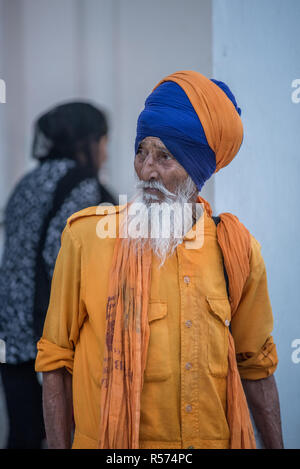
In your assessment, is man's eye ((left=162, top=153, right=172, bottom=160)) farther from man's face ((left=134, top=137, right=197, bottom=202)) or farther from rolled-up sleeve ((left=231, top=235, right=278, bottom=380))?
rolled-up sleeve ((left=231, top=235, right=278, bottom=380))

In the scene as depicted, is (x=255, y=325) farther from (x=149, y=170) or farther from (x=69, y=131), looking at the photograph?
(x=69, y=131)

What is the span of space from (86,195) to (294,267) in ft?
4.51

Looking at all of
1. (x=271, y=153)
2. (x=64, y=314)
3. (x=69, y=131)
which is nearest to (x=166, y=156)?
(x=64, y=314)

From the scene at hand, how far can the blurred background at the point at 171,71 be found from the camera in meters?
2.82

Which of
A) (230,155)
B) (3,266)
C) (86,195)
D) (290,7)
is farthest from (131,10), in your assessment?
(3,266)

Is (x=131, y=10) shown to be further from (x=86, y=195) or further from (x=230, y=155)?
(x=230, y=155)

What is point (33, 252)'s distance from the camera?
2514mm

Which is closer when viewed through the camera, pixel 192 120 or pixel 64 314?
pixel 64 314

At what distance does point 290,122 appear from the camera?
118 inches

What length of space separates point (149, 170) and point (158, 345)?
61 centimetres

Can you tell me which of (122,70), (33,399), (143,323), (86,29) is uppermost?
(86,29)


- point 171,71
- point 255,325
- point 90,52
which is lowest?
point 255,325

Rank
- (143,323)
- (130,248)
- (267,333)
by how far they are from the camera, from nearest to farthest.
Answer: (143,323) → (130,248) → (267,333)

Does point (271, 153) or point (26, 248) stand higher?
point (271, 153)
